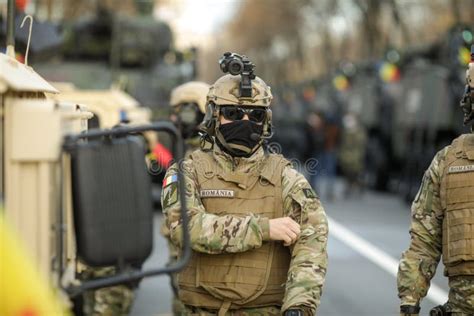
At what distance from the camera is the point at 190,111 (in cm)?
801

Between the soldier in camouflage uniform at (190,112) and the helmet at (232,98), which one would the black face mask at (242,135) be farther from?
the soldier in camouflage uniform at (190,112)

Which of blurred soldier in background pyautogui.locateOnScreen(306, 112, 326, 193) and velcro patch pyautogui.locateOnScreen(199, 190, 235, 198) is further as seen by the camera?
blurred soldier in background pyautogui.locateOnScreen(306, 112, 326, 193)

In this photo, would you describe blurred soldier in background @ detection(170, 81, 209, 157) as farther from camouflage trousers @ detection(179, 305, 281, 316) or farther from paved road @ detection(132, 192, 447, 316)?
camouflage trousers @ detection(179, 305, 281, 316)

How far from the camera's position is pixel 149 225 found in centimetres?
309

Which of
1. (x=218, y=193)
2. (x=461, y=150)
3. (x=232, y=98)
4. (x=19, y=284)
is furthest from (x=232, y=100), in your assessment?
(x=19, y=284)

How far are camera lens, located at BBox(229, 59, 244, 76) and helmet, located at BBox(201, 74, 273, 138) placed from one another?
43 mm

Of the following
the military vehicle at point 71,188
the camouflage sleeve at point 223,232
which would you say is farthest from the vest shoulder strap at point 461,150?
the military vehicle at point 71,188

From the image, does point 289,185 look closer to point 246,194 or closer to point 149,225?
A: point 246,194

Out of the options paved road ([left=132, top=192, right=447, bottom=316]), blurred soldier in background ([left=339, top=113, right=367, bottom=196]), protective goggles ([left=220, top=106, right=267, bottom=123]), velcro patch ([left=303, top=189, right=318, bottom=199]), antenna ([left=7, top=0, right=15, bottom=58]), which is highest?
blurred soldier in background ([left=339, top=113, right=367, bottom=196])

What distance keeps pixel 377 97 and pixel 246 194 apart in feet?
76.9

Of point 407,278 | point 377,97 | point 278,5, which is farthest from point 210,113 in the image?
point 278,5

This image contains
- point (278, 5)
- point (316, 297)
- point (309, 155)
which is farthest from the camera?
point (278, 5)

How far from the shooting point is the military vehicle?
9.78 ft

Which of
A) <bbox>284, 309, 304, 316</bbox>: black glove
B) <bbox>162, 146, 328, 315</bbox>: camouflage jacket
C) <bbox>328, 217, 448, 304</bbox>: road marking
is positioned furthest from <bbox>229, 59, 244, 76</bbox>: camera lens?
<bbox>328, 217, 448, 304</bbox>: road marking
